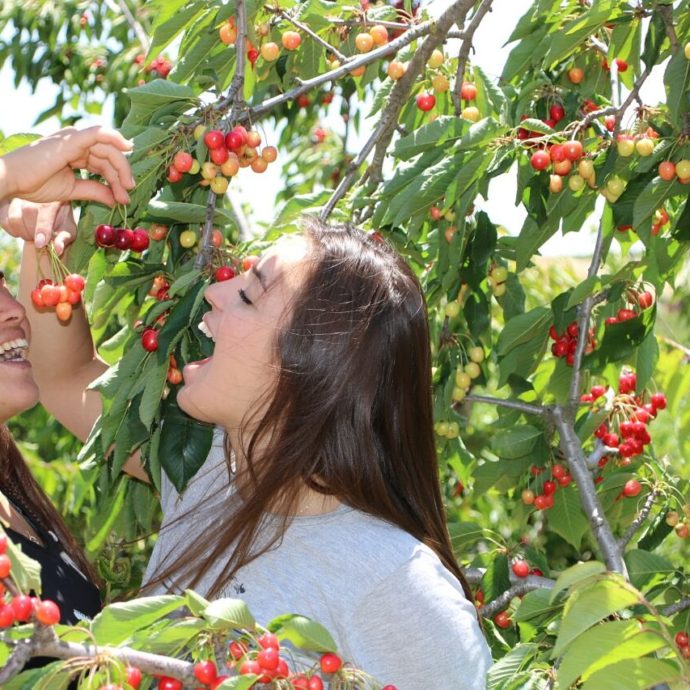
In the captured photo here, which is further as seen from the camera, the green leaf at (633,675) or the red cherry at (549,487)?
the red cherry at (549,487)

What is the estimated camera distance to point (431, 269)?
3.22 meters

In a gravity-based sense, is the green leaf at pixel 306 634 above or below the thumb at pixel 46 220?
below

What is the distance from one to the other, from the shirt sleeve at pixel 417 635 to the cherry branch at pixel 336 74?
1021 millimetres

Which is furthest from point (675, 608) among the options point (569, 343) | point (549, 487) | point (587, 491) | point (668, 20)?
point (668, 20)

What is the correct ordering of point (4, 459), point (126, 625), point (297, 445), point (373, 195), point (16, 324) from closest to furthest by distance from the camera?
1. point (126, 625)
2. point (297, 445)
3. point (16, 324)
4. point (4, 459)
5. point (373, 195)

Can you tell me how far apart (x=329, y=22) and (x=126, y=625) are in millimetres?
1862

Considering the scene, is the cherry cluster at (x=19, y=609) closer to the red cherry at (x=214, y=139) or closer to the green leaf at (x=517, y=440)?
the red cherry at (x=214, y=139)

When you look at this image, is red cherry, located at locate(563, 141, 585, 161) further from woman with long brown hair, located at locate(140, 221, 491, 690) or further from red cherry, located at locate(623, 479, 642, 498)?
red cherry, located at locate(623, 479, 642, 498)

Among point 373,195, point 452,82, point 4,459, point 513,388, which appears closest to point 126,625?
point 4,459

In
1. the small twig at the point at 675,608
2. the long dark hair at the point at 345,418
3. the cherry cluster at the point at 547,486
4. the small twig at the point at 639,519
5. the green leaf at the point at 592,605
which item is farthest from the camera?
the cherry cluster at the point at 547,486

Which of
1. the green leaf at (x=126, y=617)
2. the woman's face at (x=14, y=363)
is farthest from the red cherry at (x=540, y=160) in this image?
the green leaf at (x=126, y=617)

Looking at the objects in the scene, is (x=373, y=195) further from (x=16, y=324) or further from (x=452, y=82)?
(x=16, y=324)

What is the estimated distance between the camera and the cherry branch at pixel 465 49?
2.85 metres

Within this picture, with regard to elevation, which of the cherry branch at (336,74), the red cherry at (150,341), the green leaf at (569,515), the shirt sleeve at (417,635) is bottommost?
the green leaf at (569,515)
